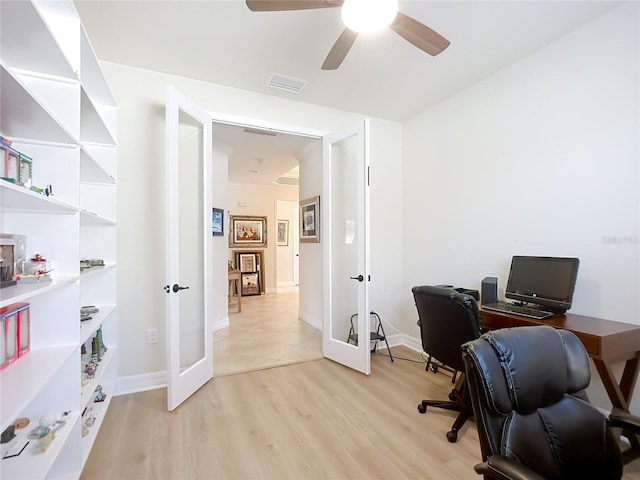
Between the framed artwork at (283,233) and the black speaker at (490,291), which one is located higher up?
the framed artwork at (283,233)

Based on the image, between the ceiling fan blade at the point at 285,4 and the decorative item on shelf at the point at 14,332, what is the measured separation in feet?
5.89

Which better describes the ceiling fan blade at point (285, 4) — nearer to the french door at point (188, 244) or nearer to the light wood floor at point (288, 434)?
the french door at point (188, 244)

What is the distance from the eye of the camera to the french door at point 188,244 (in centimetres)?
221

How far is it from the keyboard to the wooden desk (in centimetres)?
6

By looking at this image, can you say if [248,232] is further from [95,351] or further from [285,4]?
[285,4]


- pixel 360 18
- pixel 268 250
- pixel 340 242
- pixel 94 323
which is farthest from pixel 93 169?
pixel 268 250

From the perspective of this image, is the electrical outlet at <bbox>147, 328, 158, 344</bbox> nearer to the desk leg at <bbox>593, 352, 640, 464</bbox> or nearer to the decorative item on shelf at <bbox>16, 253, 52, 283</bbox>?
the decorative item on shelf at <bbox>16, 253, 52, 283</bbox>

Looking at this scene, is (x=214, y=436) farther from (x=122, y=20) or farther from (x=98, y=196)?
(x=122, y=20)

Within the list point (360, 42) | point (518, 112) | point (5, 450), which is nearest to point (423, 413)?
point (5, 450)

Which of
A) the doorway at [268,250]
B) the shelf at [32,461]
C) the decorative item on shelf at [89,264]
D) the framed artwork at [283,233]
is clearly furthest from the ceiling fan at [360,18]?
the framed artwork at [283,233]

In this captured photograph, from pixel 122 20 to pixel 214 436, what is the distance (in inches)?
111

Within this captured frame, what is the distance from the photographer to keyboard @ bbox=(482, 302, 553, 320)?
6.54ft

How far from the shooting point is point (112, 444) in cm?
183

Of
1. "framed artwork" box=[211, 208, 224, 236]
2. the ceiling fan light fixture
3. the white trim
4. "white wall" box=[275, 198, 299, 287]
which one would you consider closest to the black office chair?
the ceiling fan light fixture
